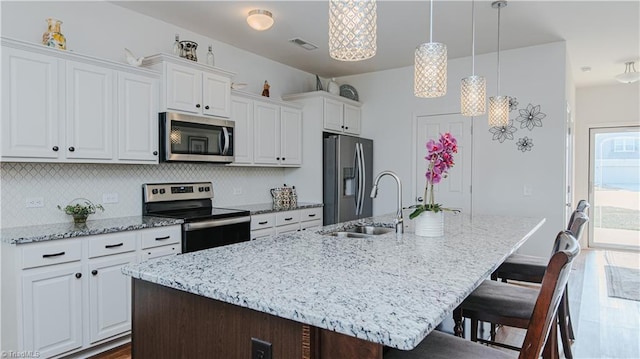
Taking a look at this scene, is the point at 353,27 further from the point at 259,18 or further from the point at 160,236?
the point at 160,236

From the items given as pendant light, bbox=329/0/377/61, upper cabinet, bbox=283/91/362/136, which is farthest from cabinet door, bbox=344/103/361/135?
pendant light, bbox=329/0/377/61

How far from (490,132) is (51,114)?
4.32 metres

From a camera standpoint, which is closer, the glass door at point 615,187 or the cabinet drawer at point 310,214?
the cabinet drawer at point 310,214

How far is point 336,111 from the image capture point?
16.7 ft

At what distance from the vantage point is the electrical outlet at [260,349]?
1159mm

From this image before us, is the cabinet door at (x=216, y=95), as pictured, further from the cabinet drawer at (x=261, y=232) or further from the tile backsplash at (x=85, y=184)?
the cabinet drawer at (x=261, y=232)

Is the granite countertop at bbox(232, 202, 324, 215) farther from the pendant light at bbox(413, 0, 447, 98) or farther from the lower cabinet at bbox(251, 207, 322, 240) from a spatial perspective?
the pendant light at bbox(413, 0, 447, 98)

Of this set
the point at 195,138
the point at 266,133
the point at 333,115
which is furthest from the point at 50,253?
the point at 333,115

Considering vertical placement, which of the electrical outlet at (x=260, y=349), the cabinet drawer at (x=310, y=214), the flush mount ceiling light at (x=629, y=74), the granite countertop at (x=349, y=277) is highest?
the flush mount ceiling light at (x=629, y=74)

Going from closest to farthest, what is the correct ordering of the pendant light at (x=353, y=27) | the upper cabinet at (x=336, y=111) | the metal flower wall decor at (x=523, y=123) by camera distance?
the pendant light at (x=353, y=27), the metal flower wall decor at (x=523, y=123), the upper cabinet at (x=336, y=111)

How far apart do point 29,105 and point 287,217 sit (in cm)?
251

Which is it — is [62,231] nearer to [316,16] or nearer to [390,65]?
[316,16]

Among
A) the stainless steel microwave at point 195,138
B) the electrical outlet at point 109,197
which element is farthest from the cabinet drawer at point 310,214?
the electrical outlet at point 109,197

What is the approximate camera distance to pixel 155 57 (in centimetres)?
327
